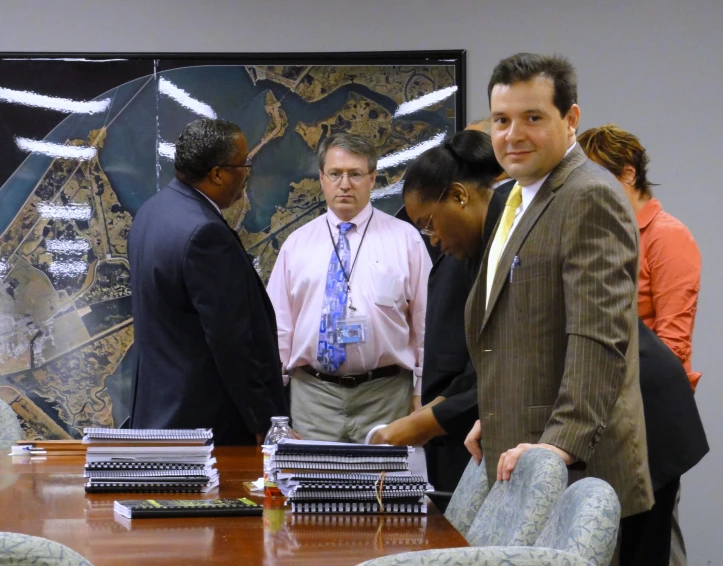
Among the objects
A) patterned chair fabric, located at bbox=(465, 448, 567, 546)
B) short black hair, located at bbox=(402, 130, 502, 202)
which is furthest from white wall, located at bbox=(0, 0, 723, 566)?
patterned chair fabric, located at bbox=(465, 448, 567, 546)

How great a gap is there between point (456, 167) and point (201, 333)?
1087 millimetres

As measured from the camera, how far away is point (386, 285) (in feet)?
14.1

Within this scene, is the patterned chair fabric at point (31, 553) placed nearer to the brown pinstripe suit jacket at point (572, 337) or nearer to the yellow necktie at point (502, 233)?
the brown pinstripe suit jacket at point (572, 337)

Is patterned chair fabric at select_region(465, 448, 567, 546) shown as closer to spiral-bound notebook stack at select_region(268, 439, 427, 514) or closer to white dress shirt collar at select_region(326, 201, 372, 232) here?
spiral-bound notebook stack at select_region(268, 439, 427, 514)

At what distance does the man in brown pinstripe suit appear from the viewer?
6.65 ft

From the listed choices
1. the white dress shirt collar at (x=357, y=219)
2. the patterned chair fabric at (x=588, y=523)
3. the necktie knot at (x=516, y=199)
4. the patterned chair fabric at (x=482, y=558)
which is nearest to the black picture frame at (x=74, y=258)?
the white dress shirt collar at (x=357, y=219)

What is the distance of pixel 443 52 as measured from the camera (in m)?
4.79

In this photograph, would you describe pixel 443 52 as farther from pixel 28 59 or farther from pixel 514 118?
pixel 514 118

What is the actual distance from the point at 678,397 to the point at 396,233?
199cm

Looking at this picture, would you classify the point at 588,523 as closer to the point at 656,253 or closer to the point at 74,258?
the point at 656,253

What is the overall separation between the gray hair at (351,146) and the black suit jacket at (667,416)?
6.56 ft

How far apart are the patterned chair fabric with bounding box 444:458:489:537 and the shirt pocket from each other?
1.86 m

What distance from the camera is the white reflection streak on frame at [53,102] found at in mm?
4742

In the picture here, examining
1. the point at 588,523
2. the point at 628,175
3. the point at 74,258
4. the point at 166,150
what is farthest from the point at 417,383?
the point at 588,523
